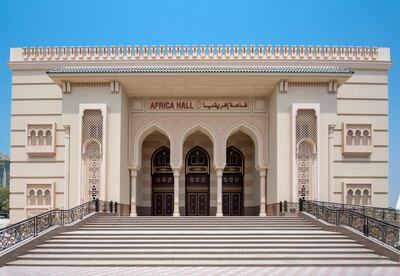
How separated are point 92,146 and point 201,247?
7.19m

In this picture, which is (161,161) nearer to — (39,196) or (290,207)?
(39,196)

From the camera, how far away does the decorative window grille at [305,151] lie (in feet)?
57.8

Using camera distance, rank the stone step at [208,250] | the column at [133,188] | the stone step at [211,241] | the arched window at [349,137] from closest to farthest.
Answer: the stone step at [208,250]
the stone step at [211,241]
the column at [133,188]
the arched window at [349,137]

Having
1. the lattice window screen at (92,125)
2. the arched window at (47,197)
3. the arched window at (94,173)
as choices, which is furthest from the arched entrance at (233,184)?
the arched window at (47,197)

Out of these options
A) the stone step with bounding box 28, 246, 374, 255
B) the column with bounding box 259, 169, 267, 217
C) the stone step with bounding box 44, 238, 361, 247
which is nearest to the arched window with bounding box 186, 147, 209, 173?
the column with bounding box 259, 169, 267, 217

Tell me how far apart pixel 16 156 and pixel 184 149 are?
256 inches

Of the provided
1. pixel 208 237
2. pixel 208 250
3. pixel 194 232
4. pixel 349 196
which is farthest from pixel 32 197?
pixel 349 196

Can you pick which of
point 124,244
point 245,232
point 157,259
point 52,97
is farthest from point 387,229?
point 52,97

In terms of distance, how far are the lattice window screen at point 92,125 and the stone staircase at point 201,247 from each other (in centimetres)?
403

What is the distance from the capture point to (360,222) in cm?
1280

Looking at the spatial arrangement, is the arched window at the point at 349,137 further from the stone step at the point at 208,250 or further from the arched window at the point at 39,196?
the arched window at the point at 39,196

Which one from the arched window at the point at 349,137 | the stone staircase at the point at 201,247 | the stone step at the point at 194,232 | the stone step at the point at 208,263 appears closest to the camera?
the stone step at the point at 208,263

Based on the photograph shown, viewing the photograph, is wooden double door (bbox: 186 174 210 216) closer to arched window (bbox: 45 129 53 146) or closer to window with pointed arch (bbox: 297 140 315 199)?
window with pointed arch (bbox: 297 140 315 199)

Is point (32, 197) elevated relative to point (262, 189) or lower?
lower
